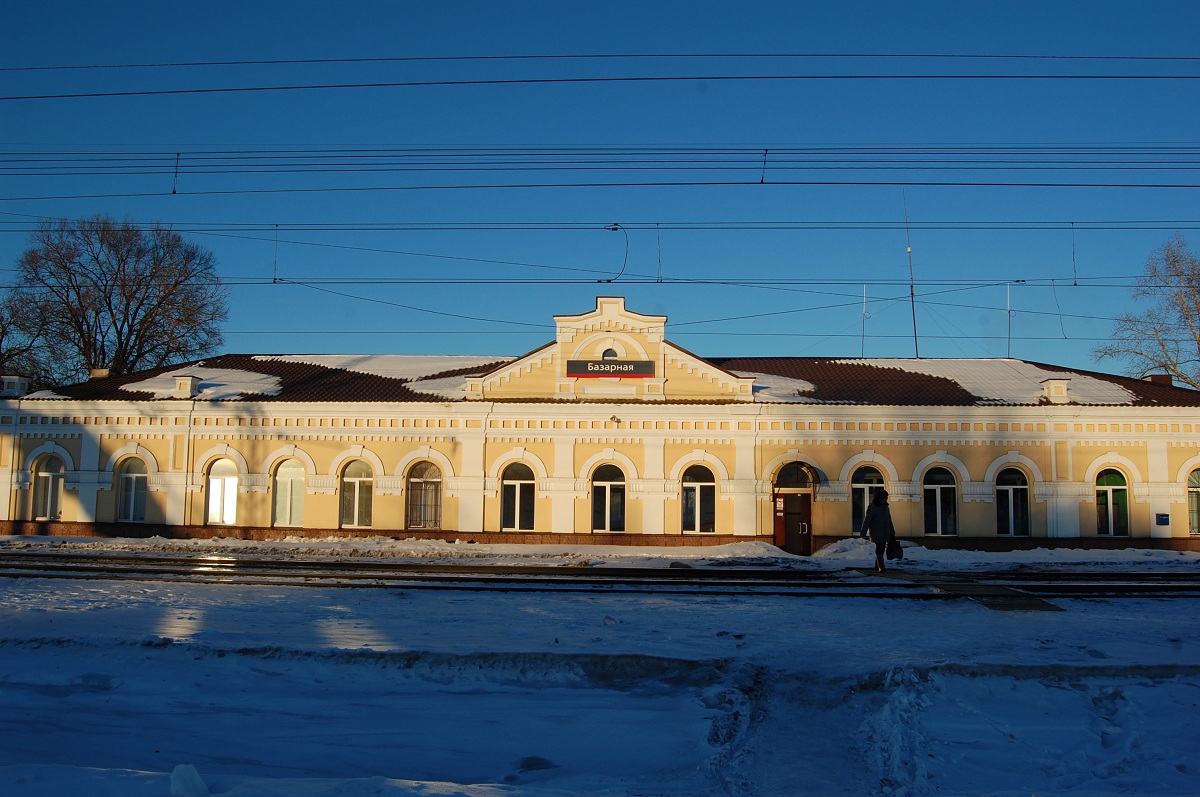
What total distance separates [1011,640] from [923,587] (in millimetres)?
4818

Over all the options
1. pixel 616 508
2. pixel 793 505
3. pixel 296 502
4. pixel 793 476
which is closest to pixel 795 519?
pixel 793 505

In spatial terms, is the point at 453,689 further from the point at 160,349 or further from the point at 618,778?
the point at 160,349

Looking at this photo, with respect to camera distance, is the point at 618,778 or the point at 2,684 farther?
the point at 2,684

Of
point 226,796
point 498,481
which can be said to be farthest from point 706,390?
point 226,796

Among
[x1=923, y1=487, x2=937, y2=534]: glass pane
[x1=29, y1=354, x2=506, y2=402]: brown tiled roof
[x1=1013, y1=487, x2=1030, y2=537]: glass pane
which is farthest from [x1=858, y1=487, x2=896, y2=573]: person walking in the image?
[x1=29, y1=354, x2=506, y2=402]: brown tiled roof

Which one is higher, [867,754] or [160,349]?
[160,349]

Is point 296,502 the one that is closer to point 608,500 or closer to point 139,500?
point 139,500

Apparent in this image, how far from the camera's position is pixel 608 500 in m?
25.6

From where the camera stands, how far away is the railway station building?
81.9 ft

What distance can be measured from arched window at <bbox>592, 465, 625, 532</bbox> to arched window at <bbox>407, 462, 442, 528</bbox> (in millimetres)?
Answer: 4691

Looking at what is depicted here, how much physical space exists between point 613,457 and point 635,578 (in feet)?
29.7

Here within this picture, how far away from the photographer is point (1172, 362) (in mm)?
37406

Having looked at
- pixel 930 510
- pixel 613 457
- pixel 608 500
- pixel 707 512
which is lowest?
pixel 707 512

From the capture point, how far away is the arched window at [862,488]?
82.8 feet
